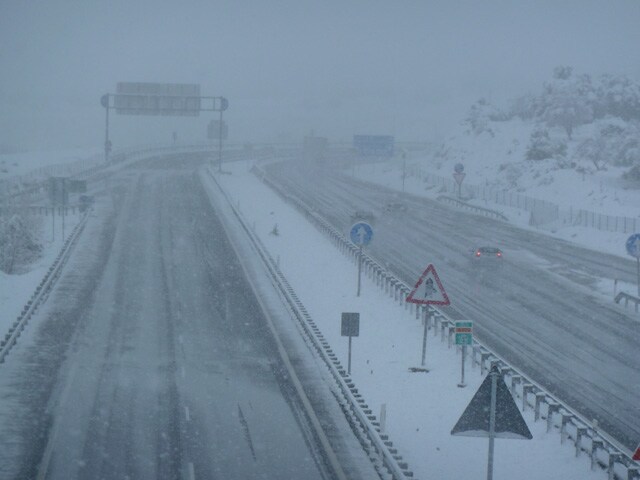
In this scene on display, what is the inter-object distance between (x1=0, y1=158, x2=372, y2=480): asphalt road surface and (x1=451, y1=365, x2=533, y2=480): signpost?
356 cm

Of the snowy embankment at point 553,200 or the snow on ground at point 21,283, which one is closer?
the snow on ground at point 21,283

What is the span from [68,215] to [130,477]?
43850mm

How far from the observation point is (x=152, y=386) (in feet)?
63.0

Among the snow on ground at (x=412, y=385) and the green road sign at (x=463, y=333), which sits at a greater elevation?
the green road sign at (x=463, y=333)

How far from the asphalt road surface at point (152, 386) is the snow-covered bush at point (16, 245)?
23.7ft

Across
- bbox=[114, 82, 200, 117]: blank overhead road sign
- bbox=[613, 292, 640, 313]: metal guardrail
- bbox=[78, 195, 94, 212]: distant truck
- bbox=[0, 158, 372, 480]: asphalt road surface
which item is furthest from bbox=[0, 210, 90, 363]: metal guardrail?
bbox=[114, 82, 200, 117]: blank overhead road sign

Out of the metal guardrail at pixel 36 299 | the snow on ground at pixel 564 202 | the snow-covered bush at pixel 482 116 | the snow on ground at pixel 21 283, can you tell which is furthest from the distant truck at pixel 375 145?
the metal guardrail at pixel 36 299

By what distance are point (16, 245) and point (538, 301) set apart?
1032 inches

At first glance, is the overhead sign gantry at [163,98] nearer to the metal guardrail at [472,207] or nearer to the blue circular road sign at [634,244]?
the metal guardrail at [472,207]

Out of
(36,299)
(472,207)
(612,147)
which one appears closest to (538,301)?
(36,299)

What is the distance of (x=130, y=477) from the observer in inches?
542

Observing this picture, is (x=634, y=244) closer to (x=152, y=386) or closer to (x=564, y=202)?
(x=152, y=386)

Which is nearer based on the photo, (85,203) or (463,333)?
(463,333)

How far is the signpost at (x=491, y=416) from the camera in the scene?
11242 millimetres
